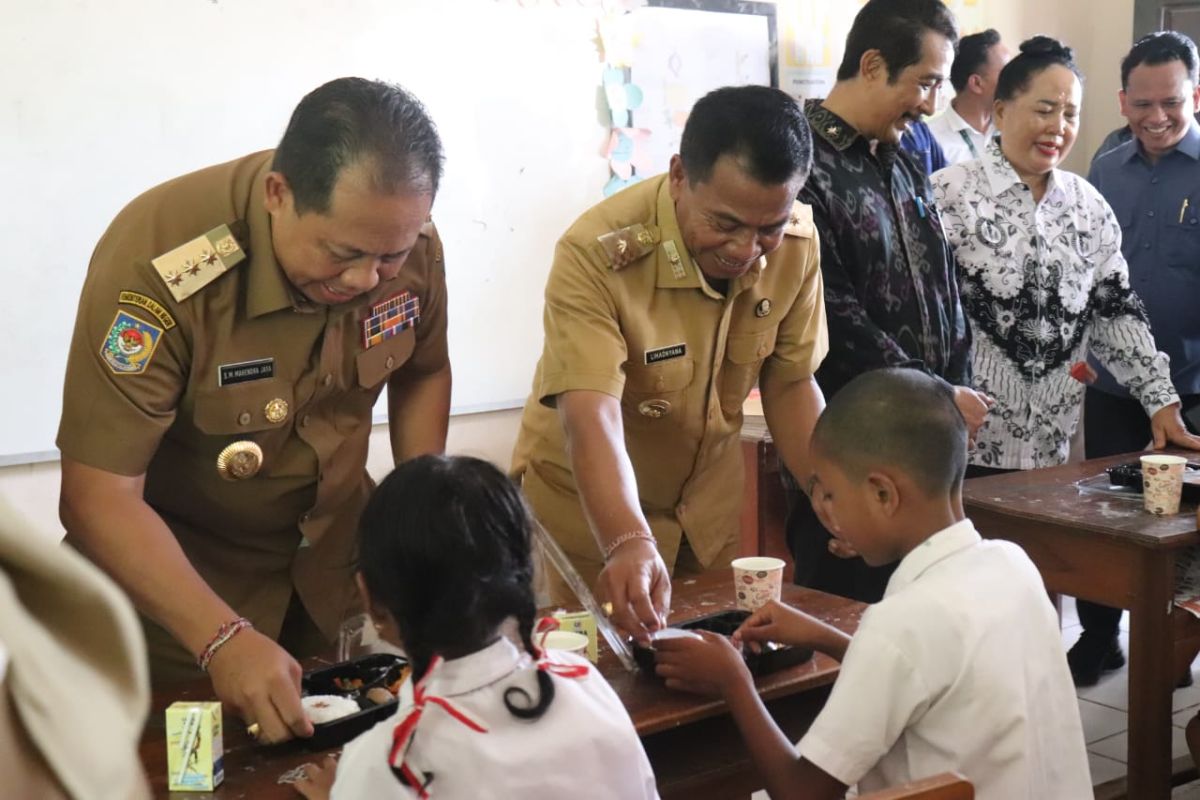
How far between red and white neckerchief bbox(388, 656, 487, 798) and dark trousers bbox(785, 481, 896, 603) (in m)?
1.57

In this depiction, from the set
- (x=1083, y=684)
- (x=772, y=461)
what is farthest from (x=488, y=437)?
(x=1083, y=684)

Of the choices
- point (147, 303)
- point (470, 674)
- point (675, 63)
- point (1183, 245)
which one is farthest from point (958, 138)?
point (470, 674)

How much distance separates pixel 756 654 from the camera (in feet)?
6.00

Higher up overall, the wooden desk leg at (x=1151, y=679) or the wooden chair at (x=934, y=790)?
the wooden chair at (x=934, y=790)

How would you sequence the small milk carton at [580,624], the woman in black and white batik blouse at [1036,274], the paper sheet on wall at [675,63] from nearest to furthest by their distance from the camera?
the small milk carton at [580,624]
the woman in black and white batik blouse at [1036,274]
the paper sheet on wall at [675,63]

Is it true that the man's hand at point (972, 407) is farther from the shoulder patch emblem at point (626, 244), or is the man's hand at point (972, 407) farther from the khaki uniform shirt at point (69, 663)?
the khaki uniform shirt at point (69, 663)

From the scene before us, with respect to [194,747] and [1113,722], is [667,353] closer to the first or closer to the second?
[194,747]

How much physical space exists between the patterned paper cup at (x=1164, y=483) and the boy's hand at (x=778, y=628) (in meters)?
1.21

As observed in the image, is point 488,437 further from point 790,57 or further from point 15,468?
point 790,57

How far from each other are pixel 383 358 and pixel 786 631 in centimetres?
75

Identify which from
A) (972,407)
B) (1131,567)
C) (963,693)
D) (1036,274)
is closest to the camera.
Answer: (963,693)

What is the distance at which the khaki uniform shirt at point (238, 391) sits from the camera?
1750 mm

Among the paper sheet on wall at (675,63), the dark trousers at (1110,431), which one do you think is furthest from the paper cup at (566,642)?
the paper sheet on wall at (675,63)

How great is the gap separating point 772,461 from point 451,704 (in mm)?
2791
